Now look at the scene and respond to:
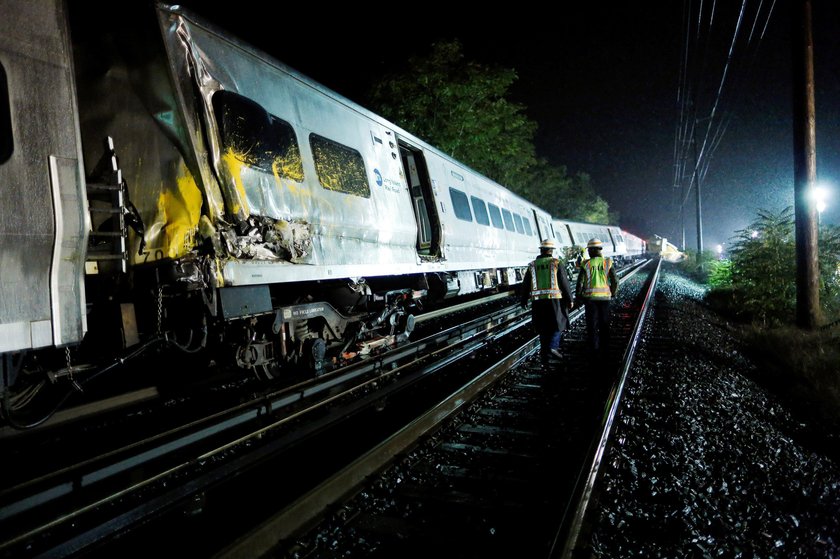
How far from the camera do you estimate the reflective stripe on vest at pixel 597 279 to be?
6.86m

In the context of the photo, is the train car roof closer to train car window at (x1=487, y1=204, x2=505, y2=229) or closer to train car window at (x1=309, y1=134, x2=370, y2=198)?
train car window at (x1=309, y1=134, x2=370, y2=198)

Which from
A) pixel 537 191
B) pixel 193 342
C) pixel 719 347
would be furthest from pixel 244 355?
pixel 537 191

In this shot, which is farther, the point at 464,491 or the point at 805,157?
the point at 805,157

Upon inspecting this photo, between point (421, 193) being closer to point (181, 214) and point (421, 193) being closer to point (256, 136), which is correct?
point (256, 136)

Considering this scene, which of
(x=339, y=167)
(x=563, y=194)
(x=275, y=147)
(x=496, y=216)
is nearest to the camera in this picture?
(x=275, y=147)

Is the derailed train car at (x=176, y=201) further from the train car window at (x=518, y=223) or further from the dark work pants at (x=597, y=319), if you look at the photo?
the train car window at (x=518, y=223)

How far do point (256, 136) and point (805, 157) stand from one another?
9533 millimetres

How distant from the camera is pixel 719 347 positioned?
7750 mm

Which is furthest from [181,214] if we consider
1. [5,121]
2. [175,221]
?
[5,121]

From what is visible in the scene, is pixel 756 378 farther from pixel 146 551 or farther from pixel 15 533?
pixel 15 533

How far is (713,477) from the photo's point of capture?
10.8 ft

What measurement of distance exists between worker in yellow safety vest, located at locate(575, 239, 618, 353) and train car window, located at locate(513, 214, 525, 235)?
7.43 metres

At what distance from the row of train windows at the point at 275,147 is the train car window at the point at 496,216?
628 centimetres

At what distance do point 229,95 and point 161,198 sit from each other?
1.23m
